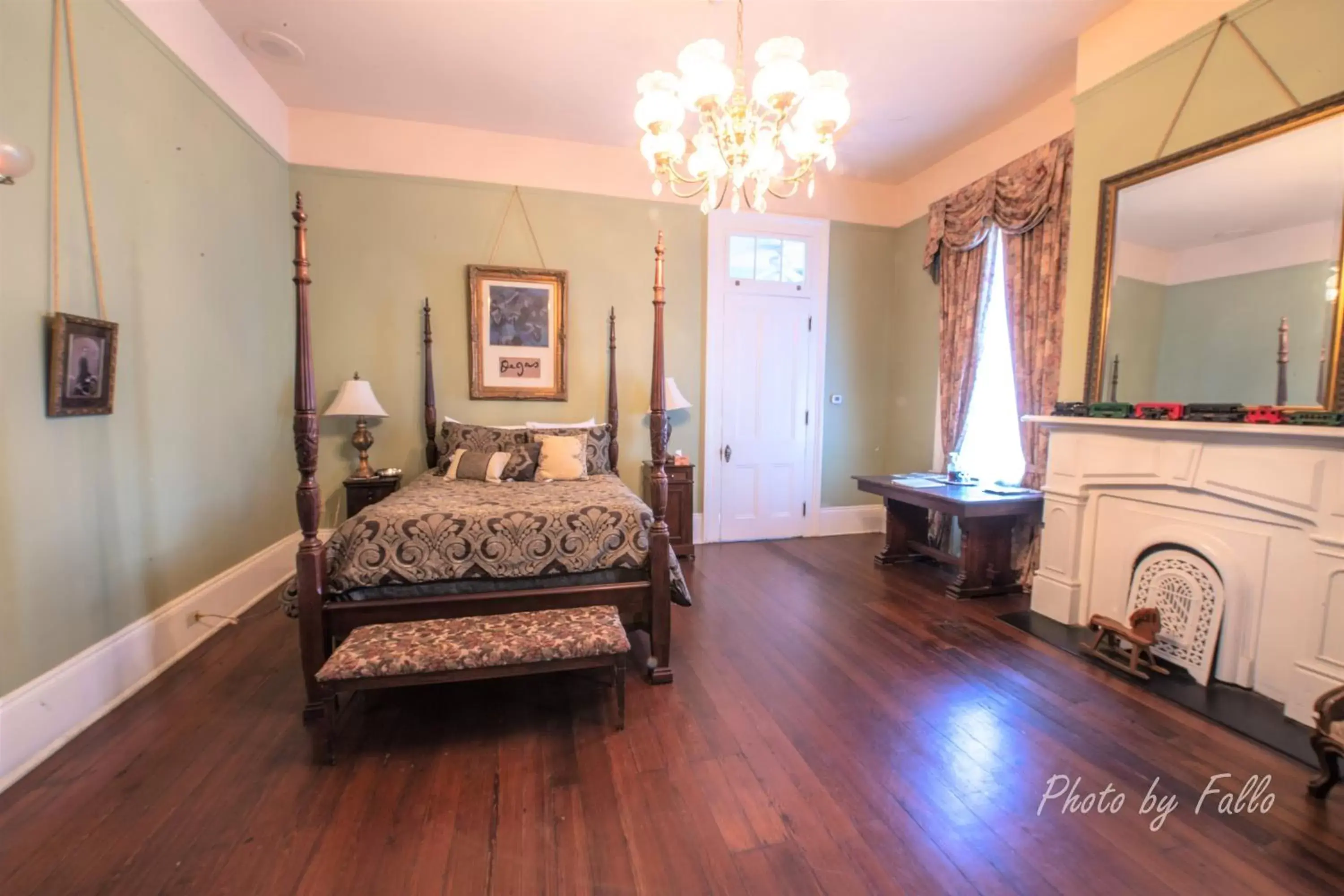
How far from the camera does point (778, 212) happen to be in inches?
176

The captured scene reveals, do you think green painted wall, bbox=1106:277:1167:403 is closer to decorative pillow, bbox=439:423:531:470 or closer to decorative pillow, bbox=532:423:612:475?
decorative pillow, bbox=532:423:612:475

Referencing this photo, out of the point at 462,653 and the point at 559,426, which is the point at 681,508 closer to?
the point at 559,426

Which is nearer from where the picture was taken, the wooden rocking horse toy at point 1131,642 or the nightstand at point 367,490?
the wooden rocking horse toy at point 1131,642

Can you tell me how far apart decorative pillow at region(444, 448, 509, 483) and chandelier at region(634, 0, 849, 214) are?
1932mm

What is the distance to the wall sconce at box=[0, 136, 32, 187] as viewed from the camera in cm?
141

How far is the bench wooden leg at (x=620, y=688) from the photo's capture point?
1.94 meters

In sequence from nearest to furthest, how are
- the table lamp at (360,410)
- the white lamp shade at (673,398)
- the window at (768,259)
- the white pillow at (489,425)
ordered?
the table lamp at (360,410), the white pillow at (489,425), the white lamp shade at (673,398), the window at (768,259)

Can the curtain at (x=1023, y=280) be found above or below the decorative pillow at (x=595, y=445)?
above

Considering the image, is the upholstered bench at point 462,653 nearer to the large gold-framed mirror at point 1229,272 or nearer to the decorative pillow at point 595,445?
the decorative pillow at point 595,445

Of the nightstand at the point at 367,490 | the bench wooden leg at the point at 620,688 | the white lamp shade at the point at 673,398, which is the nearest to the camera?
the bench wooden leg at the point at 620,688

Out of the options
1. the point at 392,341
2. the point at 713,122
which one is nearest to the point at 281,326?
the point at 392,341

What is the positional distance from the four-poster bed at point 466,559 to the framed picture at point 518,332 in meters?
1.75

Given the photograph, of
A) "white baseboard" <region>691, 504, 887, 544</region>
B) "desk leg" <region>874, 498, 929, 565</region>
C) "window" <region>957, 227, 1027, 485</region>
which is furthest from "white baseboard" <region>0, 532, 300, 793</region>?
"window" <region>957, 227, 1027, 485</region>

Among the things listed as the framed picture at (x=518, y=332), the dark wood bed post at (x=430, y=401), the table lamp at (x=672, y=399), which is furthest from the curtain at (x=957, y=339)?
the dark wood bed post at (x=430, y=401)
